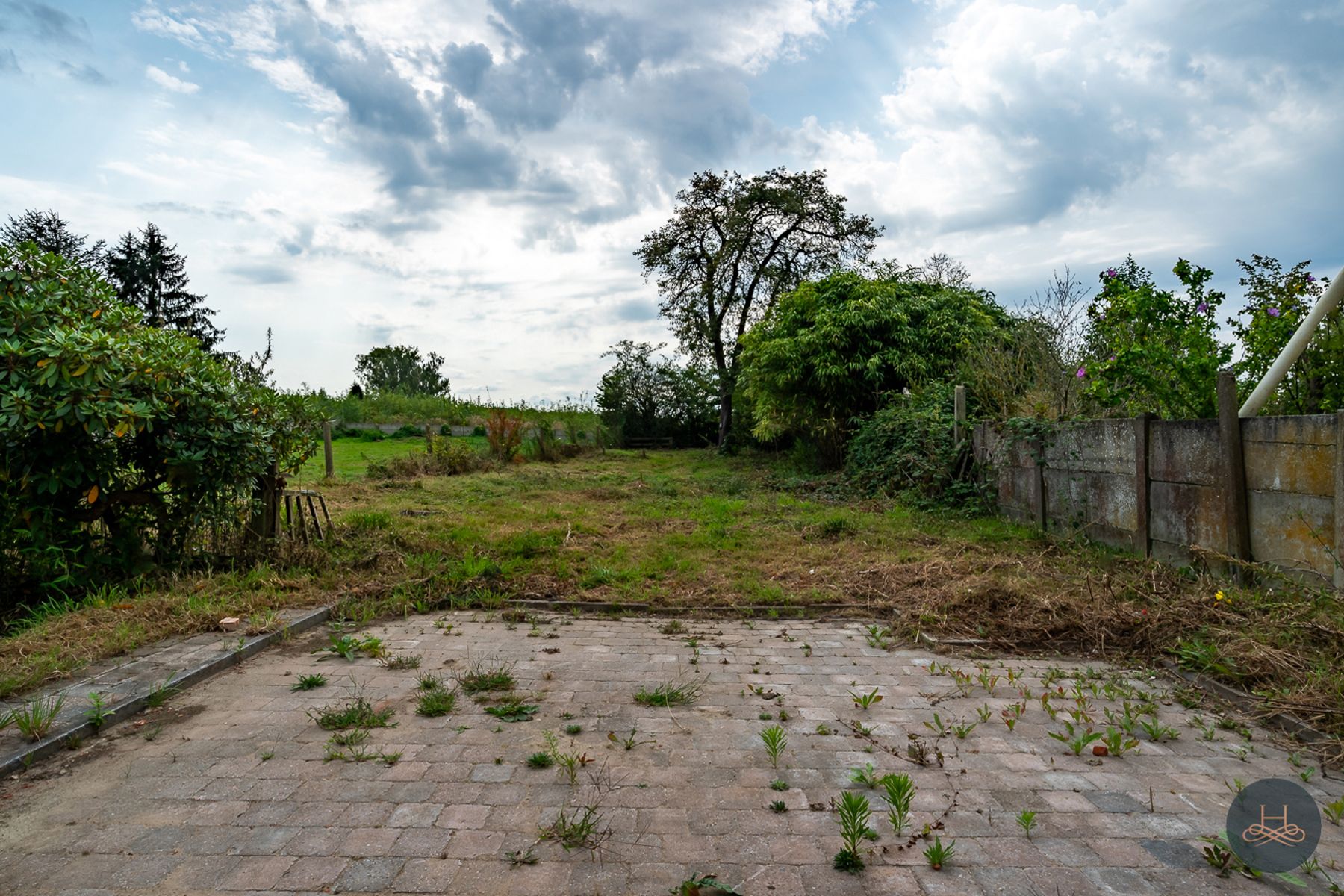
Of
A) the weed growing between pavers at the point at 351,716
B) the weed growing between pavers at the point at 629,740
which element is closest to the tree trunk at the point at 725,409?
the weed growing between pavers at the point at 351,716

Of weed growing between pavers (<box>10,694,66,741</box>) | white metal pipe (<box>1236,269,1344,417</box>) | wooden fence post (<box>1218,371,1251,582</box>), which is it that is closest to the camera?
weed growing between pavers (<box>10,694,66,741</box>)

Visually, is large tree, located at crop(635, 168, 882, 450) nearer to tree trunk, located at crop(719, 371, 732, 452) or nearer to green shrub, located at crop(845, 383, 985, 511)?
tree trunk, located at crop(719, 371, 732, 452)

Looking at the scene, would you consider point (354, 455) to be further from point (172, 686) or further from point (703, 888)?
point (703, 888)

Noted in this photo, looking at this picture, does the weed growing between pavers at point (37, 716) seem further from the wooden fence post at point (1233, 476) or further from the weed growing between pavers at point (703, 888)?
the wooden fence post at point (1233, 476)

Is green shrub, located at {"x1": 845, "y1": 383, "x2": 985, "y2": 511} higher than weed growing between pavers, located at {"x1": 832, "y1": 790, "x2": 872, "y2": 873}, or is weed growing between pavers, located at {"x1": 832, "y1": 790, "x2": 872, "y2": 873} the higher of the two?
green shrub, located at {"x1": 845, "y1": 383, "x2": 985, "y2": 511}

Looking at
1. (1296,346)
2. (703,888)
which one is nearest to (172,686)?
(703,888)

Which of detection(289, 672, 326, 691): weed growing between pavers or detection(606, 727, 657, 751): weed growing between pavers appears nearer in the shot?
detection(606, 727, 657, 751): weed growing between pavers

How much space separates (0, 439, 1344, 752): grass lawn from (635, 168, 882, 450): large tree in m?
14.9

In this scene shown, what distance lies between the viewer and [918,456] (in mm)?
10617

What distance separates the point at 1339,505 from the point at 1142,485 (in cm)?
193

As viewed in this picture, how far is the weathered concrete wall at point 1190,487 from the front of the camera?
436 cm

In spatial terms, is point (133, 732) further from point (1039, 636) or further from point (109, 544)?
point (1039, 636)

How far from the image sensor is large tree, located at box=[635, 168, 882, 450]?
75.9 ft

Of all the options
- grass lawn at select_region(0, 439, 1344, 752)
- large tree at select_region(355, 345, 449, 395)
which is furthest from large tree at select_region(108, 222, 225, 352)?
grass lawn at select_region(0, 439, 1344, 752)
